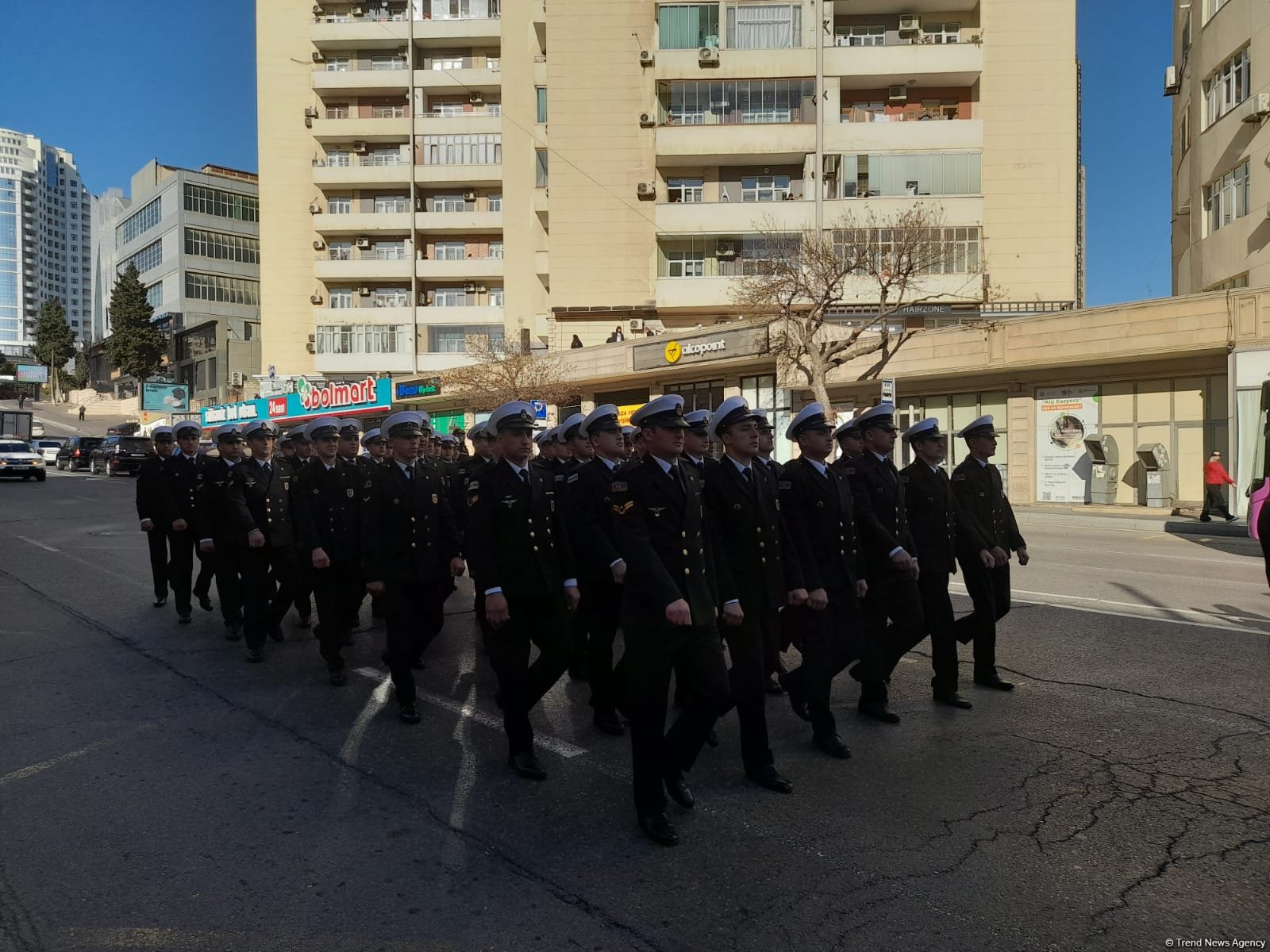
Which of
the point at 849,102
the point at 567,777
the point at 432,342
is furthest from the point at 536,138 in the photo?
the point at 567,777

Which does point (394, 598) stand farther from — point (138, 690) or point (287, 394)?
point (287, 394)

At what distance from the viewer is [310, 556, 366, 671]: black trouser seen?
6.71 metres

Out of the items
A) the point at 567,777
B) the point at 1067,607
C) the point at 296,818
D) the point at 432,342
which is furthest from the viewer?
the point at 432,342

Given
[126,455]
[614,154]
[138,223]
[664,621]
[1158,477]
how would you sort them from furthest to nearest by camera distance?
1. [138,223]
2. [614,154]
3. [126,455]
4. [1158,477]
5. [664,621]

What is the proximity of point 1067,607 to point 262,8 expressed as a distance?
196 feet

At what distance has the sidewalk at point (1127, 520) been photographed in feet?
60.7

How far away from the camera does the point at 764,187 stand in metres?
36.7

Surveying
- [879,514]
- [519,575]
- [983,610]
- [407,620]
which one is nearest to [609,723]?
[519,575]

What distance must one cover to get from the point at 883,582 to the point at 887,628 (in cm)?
31

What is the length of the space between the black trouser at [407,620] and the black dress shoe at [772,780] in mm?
2339

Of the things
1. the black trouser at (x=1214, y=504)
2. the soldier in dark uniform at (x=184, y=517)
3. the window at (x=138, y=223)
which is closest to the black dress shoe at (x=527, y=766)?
the soldier in dark uniform at (x=184, y=517)

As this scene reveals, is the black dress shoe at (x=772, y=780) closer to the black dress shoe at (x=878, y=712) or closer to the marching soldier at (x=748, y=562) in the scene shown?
the marching soldier at (x=748, y=562)

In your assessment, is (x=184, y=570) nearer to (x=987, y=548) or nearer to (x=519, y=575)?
(x=519, y=575)

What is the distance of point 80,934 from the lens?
3.22m
